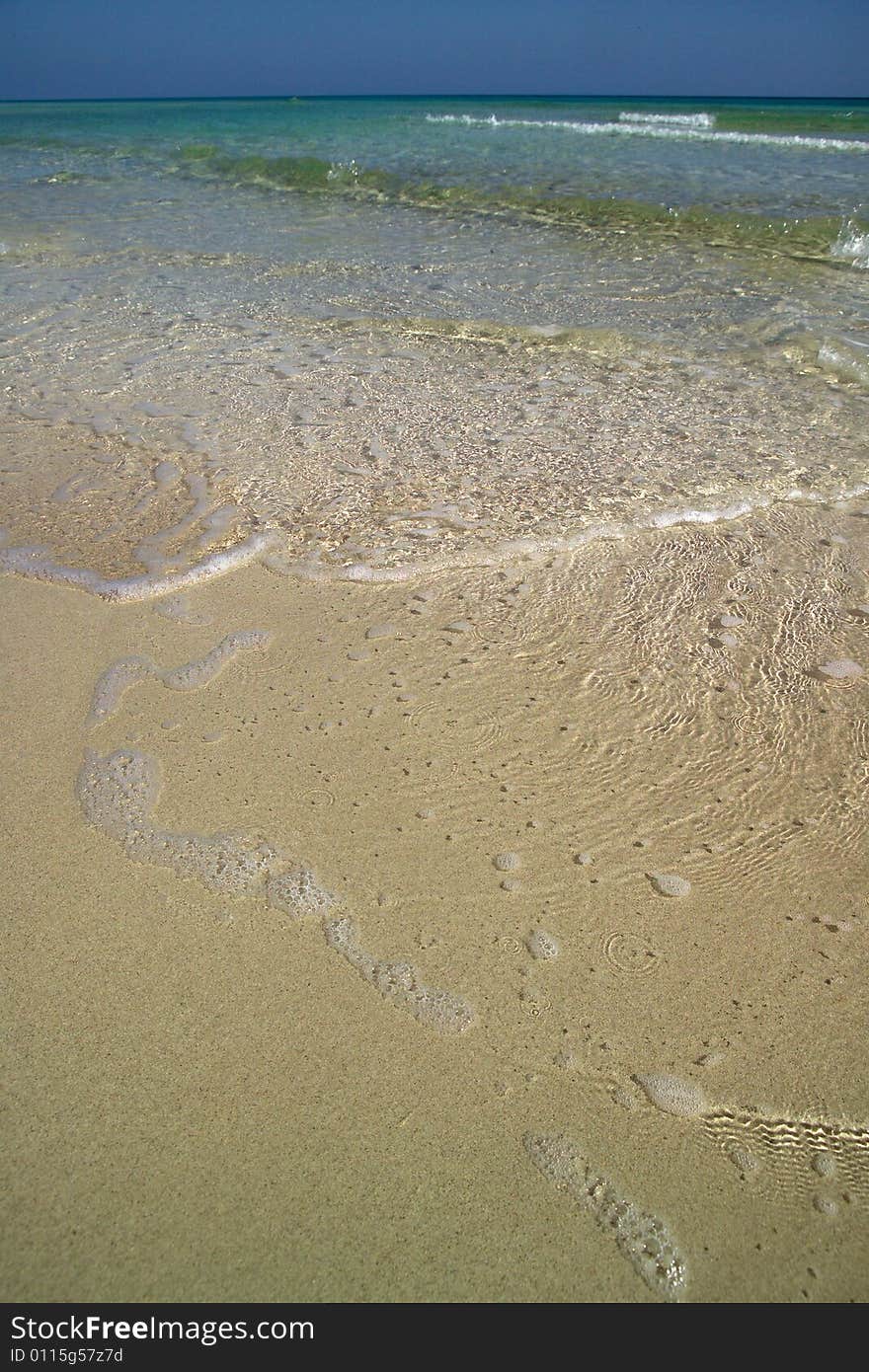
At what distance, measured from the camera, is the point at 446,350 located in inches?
186

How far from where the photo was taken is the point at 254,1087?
4.54ft

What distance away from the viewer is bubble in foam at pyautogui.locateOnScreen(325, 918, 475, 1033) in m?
1.50

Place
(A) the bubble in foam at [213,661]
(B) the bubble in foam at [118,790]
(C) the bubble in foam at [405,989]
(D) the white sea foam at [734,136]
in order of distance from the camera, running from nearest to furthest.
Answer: (C) the bubble in foam at [405,989] < (B) the bubble in foam at [118,790] < (A) the bubble in foam at [213,661] < (D) the white sea foam at [734,136]

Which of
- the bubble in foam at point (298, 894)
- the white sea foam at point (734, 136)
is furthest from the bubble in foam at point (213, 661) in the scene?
the white sea foam at point (734, 136)

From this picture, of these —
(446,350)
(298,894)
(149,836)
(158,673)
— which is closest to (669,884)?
(298,894)

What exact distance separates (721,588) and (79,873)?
1.94 m

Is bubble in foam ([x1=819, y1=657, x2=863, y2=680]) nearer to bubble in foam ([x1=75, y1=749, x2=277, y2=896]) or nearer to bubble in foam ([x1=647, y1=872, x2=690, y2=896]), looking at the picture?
bubble in foam ([x1=647, y1=872, x2=690, y2=896])

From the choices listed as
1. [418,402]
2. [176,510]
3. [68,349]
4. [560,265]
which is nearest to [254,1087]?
[176,510]

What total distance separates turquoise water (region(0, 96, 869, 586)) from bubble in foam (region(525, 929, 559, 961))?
146 centimetres

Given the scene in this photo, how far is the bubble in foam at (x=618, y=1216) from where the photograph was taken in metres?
1.19

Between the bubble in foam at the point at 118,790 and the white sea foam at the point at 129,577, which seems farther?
the white sea foam at the point at 129,577

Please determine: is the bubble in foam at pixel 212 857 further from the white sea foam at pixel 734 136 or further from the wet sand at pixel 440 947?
the white sea foam at pixel 734 136

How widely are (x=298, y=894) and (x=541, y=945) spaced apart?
1.58 ft

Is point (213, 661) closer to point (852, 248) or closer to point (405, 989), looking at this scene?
point (405, 989)
